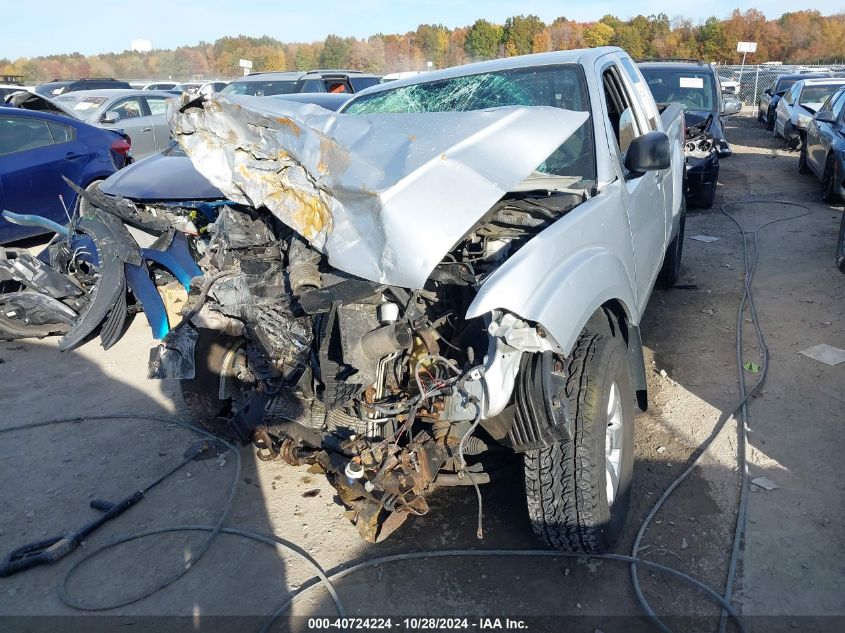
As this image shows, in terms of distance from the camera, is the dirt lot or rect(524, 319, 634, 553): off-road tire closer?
rect(524, 319, 634, 553): off-road tire

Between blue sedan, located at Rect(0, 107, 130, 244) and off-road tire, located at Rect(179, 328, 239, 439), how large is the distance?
449 cm

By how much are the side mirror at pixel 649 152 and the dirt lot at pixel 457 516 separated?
5.15ft

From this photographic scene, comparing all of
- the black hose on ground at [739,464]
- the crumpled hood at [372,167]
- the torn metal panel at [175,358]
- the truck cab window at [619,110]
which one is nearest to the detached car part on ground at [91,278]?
the torn metal panel at [175,358]

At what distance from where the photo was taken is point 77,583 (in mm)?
2893

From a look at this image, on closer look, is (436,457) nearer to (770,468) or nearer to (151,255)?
(770,468)

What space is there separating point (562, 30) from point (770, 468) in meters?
50.2

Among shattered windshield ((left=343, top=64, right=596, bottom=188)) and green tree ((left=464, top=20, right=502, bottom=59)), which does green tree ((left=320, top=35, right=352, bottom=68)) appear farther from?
shattered windshield ((left=343, top=64, right=596, bottom=188))

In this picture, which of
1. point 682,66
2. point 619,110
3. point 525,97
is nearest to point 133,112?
point 682,66

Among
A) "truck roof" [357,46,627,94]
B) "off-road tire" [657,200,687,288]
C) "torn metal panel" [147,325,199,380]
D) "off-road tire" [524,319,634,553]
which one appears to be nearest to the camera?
"off-road tire" [524,319,634,553]

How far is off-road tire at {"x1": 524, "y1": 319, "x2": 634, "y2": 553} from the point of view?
252 cm

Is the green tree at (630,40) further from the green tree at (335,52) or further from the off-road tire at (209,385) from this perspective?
the off-road tire at (209,385)

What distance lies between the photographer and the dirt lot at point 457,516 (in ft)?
8.64

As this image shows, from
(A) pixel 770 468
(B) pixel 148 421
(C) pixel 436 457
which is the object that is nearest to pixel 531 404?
(C) pixel 436 457

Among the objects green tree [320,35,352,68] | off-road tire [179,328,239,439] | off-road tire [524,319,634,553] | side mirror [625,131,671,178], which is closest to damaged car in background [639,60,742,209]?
side mirror [625,131,671,178]
